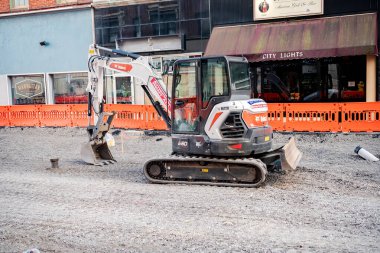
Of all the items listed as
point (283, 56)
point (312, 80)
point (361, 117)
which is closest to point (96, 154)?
point (361, 117)

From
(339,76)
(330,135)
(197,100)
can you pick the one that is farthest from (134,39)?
(197,100)

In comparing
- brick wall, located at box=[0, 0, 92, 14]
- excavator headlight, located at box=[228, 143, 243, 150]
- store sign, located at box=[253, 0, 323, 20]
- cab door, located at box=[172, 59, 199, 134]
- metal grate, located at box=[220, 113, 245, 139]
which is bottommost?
excavator headlight, located at box=[228, 143, 243, 150]

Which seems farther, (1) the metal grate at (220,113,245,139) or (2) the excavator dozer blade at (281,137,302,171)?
(2) the excavator dozer blade at (281,137,302,171)

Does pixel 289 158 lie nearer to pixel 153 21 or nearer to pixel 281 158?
pixel 281 158

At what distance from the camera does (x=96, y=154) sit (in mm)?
11727

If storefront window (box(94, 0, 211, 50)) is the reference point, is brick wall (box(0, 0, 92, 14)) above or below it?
above

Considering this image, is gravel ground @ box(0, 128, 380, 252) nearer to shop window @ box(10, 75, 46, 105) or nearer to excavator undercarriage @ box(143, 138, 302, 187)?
excavator undercarriage @ box(143, 138, 302, 187)

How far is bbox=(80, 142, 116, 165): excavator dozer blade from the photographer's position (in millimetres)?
11320

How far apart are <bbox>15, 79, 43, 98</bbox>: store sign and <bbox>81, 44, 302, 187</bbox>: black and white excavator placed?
18.0 metres

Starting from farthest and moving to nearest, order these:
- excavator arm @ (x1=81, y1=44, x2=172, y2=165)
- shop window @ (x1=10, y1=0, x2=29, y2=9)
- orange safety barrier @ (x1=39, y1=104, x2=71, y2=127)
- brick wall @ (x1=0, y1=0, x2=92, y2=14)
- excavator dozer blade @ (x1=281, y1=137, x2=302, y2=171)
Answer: shop window @ (x1=10, y1=0, x2=29, y2=9)
brick wall @ (x1=0, y1=0, x2=92, y2=14)
orange safety barrier @ (x1=39, y1=104, x2=71, y2=127)
excavator arm @ (x1=81, y1=44, x2=172, y2=165)
excavator dozer blade @ (x1=281, y1=137, x2=302, y2=171)

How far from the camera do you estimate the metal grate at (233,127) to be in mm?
8523

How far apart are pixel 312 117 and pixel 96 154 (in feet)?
25.4

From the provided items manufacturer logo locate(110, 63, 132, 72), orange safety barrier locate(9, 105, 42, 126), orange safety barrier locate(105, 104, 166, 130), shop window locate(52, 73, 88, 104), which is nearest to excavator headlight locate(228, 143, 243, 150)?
manufacturer logo locate(110, 63, 132, 72)

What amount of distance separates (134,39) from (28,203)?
1529cm
